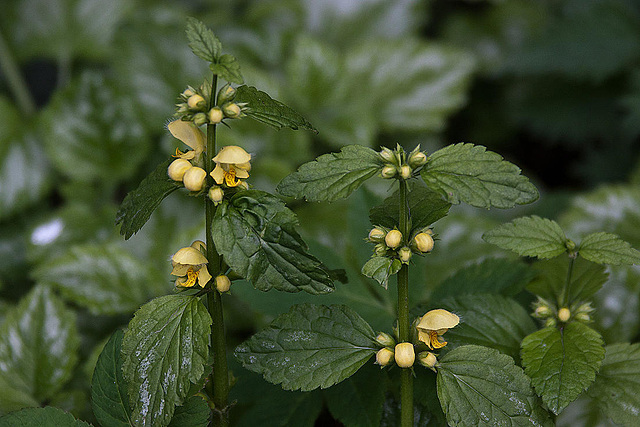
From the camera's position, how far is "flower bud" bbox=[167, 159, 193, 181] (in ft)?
2.04

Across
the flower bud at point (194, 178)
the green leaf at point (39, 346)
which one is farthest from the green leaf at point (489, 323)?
the green leaf at point (39, 346)

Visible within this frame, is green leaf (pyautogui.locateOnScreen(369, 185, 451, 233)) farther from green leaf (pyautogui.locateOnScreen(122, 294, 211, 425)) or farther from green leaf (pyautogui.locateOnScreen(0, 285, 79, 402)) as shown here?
green leaf (pyautogui.locateOnScreen(0, 285, 79, 402))

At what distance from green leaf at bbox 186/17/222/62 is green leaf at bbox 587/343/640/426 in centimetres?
62

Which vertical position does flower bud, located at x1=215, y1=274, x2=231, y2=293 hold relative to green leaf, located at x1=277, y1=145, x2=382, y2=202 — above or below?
below

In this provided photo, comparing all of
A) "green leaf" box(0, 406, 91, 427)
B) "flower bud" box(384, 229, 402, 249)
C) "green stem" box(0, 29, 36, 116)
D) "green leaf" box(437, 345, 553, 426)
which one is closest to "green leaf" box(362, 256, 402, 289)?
"flower bud" box(384, 229, 402, 249)

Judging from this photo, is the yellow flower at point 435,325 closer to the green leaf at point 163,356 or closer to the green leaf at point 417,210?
the green leaf at point 417,210

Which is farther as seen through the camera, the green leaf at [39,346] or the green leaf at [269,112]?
the green leaf at [39,346]

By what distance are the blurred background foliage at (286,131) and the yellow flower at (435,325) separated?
213mm

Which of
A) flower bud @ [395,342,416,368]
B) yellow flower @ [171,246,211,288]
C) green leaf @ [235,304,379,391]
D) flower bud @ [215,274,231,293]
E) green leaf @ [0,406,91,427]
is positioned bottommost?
green leaf @ [0,406,91,427]

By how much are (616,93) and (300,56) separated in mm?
1103

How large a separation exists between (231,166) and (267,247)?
11cm

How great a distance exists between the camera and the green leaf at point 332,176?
612mm

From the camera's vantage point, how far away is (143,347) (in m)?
0.61

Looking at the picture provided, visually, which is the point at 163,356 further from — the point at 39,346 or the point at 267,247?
the point at 39,346
